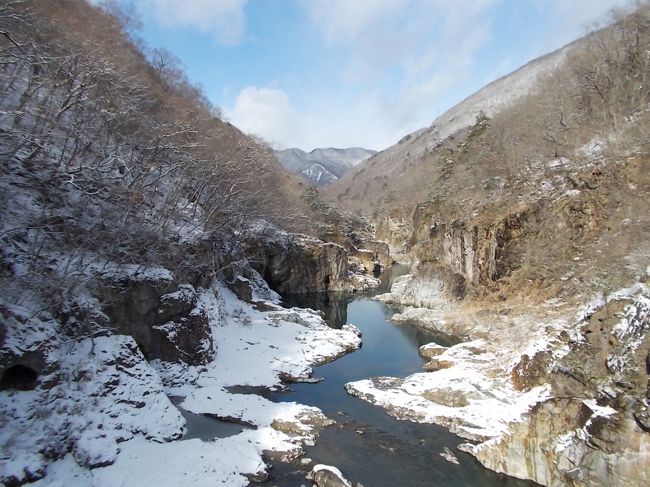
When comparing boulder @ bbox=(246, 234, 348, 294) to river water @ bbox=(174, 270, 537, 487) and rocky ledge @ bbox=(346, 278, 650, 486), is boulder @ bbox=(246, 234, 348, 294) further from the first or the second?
rocky ledge @ bbox=(346, 278, 650, 486)

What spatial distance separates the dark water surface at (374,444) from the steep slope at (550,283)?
2.15 feet

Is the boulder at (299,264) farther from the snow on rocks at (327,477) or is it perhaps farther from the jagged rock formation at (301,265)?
the snow on rocks at (327,477)

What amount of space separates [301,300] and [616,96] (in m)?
30.6

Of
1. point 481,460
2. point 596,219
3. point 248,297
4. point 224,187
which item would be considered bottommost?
point 481,460

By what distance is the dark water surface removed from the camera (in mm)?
11602

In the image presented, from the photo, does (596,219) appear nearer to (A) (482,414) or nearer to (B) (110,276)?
(A) (482,414)

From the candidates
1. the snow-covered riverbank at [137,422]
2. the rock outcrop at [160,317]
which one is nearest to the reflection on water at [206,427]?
the snow-covered riverbank at [137,422]

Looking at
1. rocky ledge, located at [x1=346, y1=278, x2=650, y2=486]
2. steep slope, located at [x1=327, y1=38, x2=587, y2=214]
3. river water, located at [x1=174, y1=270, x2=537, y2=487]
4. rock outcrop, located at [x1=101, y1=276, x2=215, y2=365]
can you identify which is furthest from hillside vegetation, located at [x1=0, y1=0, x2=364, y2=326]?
steep slope, located at [x1=327, y1=38, x2=587, y2=214]

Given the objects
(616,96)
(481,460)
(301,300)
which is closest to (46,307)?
(481,460)

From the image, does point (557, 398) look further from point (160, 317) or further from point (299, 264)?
point (299, 264)

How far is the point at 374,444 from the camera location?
13367 millimetres

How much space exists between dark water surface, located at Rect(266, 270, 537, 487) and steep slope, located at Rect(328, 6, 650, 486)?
0.66 m

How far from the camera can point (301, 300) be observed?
133ft

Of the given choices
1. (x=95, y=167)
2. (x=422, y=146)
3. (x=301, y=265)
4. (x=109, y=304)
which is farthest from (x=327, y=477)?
(x=422, y=146)
